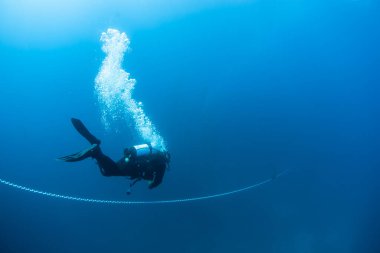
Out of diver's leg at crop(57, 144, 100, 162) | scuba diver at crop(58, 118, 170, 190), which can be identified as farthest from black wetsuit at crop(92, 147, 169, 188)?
diver's leg at crop(57, 144, 100, 162)

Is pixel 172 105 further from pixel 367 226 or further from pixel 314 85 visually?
pixel 367 226

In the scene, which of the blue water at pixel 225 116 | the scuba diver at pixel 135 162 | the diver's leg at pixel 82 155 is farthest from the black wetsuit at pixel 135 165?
the blue water at pixel 225 116

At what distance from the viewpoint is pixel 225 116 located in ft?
99.0

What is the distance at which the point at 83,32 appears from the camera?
2950 centimetres

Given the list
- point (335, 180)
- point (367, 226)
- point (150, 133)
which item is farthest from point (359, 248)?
point (150, 133)

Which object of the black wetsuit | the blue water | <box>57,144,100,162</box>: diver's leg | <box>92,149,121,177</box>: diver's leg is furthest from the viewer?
the blue water

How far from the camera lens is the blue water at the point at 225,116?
86.7 ft

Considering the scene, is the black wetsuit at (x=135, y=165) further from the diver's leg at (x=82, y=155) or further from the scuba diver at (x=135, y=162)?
the diver's leg at (x=82, y=155)

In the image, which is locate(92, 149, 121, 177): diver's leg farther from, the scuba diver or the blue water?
the blue water

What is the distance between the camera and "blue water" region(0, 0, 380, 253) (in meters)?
26.4

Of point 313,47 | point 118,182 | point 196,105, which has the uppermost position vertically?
point 313,47

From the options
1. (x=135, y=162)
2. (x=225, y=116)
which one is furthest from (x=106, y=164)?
(x=225, y=116)

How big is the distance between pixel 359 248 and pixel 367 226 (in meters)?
2.13

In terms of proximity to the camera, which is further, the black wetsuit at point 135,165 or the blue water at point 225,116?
the blue water at point 225,116
